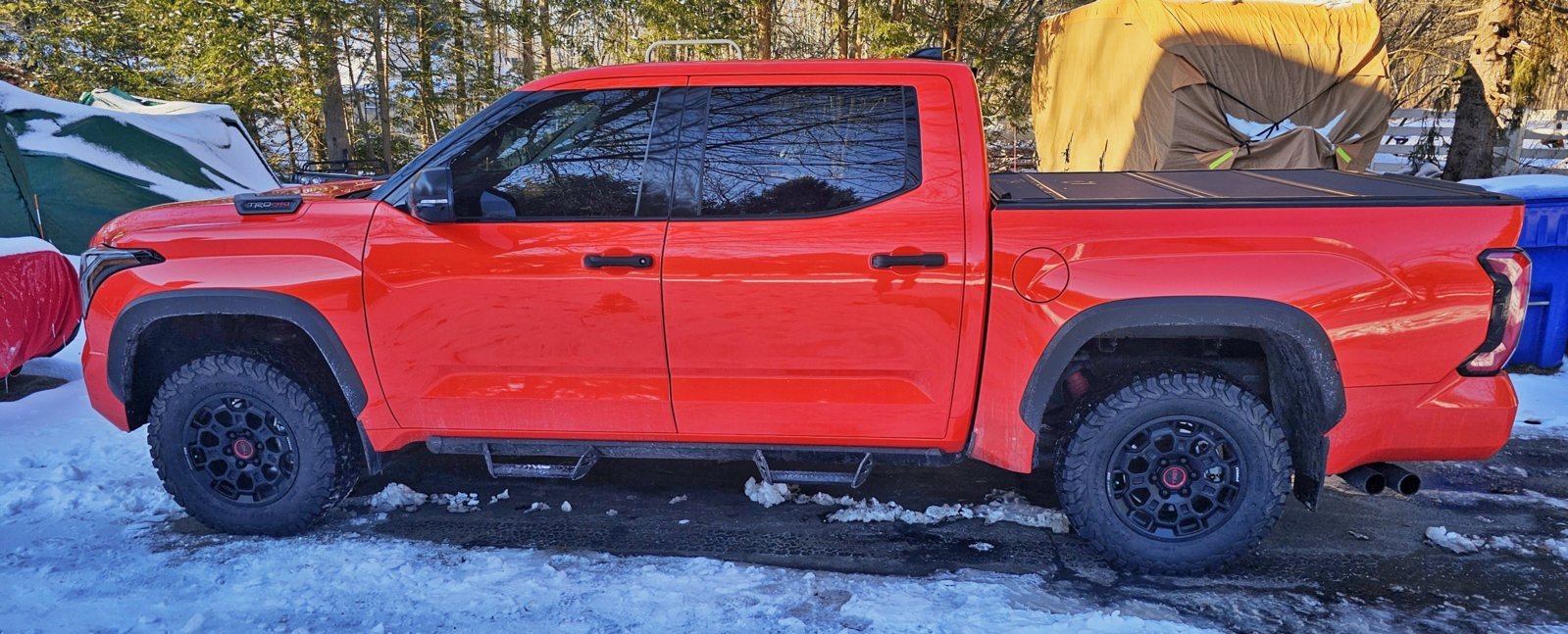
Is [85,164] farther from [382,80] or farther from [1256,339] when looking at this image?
[1256,339]

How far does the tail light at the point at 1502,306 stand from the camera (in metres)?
2.90

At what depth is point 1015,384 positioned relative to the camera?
3.14 meters

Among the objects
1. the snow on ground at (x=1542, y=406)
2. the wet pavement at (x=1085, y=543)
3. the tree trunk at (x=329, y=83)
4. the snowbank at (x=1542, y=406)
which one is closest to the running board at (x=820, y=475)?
the wet pavement at (x=1085, y=543)

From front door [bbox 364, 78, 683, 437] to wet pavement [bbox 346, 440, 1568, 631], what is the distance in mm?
595

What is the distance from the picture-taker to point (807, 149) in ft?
10.7

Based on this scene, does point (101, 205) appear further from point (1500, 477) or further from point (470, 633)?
point (1500, 477)

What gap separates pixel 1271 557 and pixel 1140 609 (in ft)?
2.58

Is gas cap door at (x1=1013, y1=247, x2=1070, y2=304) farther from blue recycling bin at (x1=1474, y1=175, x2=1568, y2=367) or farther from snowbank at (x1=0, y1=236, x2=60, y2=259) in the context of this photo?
snowbank at (x1=0, y1=236, x2=60, y2=259)

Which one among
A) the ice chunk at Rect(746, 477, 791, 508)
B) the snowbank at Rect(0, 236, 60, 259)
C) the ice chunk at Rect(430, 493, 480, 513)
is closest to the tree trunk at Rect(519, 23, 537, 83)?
the snowbank at Rect(0, 236, 60, 259)

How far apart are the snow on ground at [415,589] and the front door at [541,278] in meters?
0.58

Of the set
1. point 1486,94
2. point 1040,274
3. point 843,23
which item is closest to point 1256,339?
point 1040,274

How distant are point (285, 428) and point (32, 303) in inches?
132

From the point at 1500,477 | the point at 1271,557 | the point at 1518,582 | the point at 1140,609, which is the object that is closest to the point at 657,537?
the point at 1140,609

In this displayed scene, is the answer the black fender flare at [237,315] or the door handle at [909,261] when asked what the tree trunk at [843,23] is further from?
the black fender flare at [237,315]
